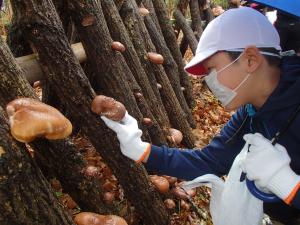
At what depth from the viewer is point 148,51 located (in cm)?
441

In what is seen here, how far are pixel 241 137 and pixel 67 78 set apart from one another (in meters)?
1.43

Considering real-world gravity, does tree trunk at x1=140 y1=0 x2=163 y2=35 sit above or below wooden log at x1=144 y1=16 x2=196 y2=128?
above

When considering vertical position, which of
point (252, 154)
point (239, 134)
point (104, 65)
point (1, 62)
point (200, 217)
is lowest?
point (200, 217)

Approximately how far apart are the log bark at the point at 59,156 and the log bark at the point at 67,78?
0.28 m

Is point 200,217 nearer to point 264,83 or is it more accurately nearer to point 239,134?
point 239,134

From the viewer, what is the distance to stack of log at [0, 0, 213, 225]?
1.73 metres

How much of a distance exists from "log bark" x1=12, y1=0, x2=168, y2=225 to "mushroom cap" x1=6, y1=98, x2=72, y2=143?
2.37ft

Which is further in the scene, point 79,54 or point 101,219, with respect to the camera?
point 79,54

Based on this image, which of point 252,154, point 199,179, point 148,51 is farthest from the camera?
point 148,51

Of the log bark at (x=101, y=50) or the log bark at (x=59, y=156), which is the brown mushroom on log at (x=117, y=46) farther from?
the log bark at (x=59, y=156)

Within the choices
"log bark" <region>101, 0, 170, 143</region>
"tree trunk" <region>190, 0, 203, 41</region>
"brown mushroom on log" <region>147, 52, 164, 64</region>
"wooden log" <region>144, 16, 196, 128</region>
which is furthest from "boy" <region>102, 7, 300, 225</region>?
"tree trunk" <region>190, 0, 203, 41</region>

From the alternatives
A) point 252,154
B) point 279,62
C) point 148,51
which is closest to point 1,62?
point 252,154

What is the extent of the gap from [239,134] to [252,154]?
0.60 metres

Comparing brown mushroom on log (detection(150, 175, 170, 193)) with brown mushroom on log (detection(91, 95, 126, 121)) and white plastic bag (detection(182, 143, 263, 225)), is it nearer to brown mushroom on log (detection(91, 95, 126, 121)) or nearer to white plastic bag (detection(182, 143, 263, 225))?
white plastic bag (detection(182, 143, 263, 225))
